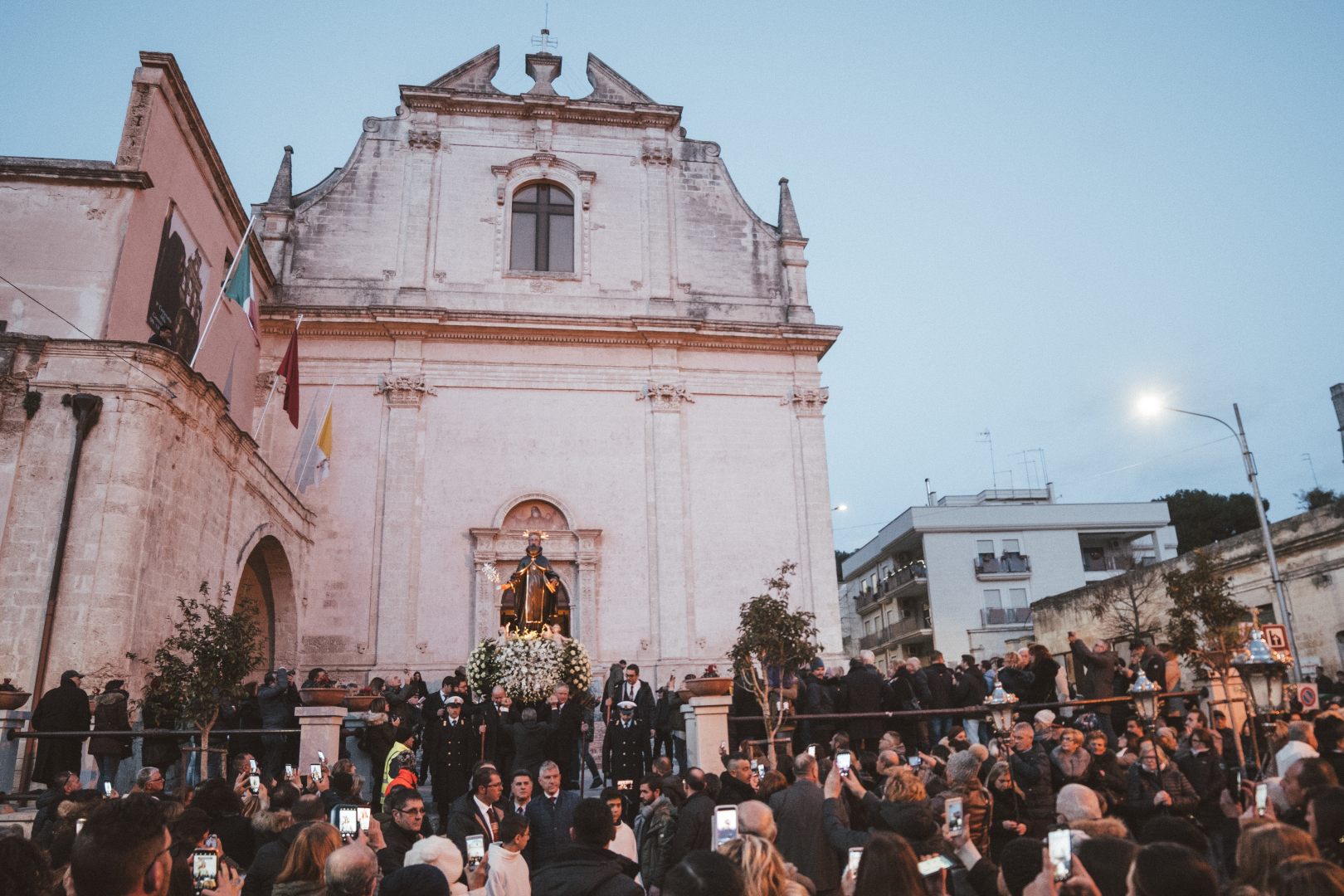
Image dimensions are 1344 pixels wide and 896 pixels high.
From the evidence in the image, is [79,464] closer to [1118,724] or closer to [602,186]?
[1118,724]

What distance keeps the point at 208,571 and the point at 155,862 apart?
1272cm

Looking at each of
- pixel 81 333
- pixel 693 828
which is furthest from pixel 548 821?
pixel 81 333

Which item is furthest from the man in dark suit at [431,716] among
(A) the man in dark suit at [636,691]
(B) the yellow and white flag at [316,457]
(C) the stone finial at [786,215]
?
(C) the stone finial at [786,215]

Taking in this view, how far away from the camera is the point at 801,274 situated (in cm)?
2436

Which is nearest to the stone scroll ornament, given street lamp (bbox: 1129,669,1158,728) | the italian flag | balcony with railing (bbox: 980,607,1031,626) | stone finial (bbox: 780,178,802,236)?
street lamp (bbox: 1129,669,1158,728)

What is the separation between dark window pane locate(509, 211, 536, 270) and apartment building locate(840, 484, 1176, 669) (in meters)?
24.0

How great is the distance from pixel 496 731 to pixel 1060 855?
8.06 metres

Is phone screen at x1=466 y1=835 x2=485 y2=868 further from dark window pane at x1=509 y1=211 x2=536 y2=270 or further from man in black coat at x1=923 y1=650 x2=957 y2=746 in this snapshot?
dark window pane at x1=509 y1=211 x2=536 y2=270

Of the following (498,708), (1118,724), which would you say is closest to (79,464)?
(498,708)

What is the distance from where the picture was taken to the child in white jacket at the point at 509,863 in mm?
5109

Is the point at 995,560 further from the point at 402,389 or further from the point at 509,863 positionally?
the point at 509,863

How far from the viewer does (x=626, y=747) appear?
11.3 meters

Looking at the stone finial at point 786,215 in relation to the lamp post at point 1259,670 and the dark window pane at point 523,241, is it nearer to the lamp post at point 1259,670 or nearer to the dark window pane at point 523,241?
the dark window pane at point 523,241

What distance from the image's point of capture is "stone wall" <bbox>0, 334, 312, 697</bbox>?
1146 centimetres
